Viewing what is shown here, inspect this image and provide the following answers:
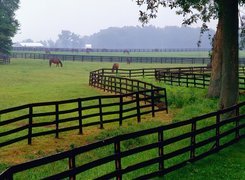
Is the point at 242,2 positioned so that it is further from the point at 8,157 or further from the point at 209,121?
the point at 8,157

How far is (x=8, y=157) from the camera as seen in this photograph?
11688 mm

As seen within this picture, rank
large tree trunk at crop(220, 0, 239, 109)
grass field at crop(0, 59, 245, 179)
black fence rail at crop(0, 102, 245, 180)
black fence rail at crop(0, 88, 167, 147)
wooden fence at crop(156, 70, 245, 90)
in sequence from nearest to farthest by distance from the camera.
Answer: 1. black fence rail at crop(0, 102, 245, 180)
2. grass field at crop(0, 59, 245, 179)
3. black fence rail at crop(0, 88, 167, 147)
4. large tree trunk at crop(220, 0, 239, 109)
5. wooden fence at crop(156, 70, 245, 90)

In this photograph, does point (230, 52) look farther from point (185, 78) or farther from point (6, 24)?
point (6, 24)

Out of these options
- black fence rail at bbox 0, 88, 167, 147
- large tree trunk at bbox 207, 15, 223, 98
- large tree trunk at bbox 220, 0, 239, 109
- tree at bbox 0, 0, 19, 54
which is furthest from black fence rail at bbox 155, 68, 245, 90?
tree at bbox 0, 0, 19, 54

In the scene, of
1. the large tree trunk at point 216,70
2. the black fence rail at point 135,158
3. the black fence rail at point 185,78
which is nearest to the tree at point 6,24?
the black fence rail at point 185,78

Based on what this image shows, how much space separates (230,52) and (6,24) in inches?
2031

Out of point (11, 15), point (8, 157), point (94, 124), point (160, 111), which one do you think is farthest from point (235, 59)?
point (11, 15)

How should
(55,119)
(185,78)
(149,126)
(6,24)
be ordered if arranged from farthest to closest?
1. (6,24)
2. (185,78)
3. (55,119)
4. (149,126)

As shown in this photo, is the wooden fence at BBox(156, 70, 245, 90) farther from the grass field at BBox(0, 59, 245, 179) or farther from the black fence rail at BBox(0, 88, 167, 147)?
the black fence rail at BBox(0, 88, 167, 147)

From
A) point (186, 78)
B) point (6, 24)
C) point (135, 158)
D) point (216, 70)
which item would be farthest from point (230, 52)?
point (6, 24)

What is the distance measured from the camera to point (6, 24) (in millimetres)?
61344

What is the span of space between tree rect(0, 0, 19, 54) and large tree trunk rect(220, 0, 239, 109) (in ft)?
161

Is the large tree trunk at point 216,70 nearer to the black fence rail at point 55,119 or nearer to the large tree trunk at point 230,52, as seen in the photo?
the black fence rail at point 55,119

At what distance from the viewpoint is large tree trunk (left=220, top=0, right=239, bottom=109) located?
15453mm
